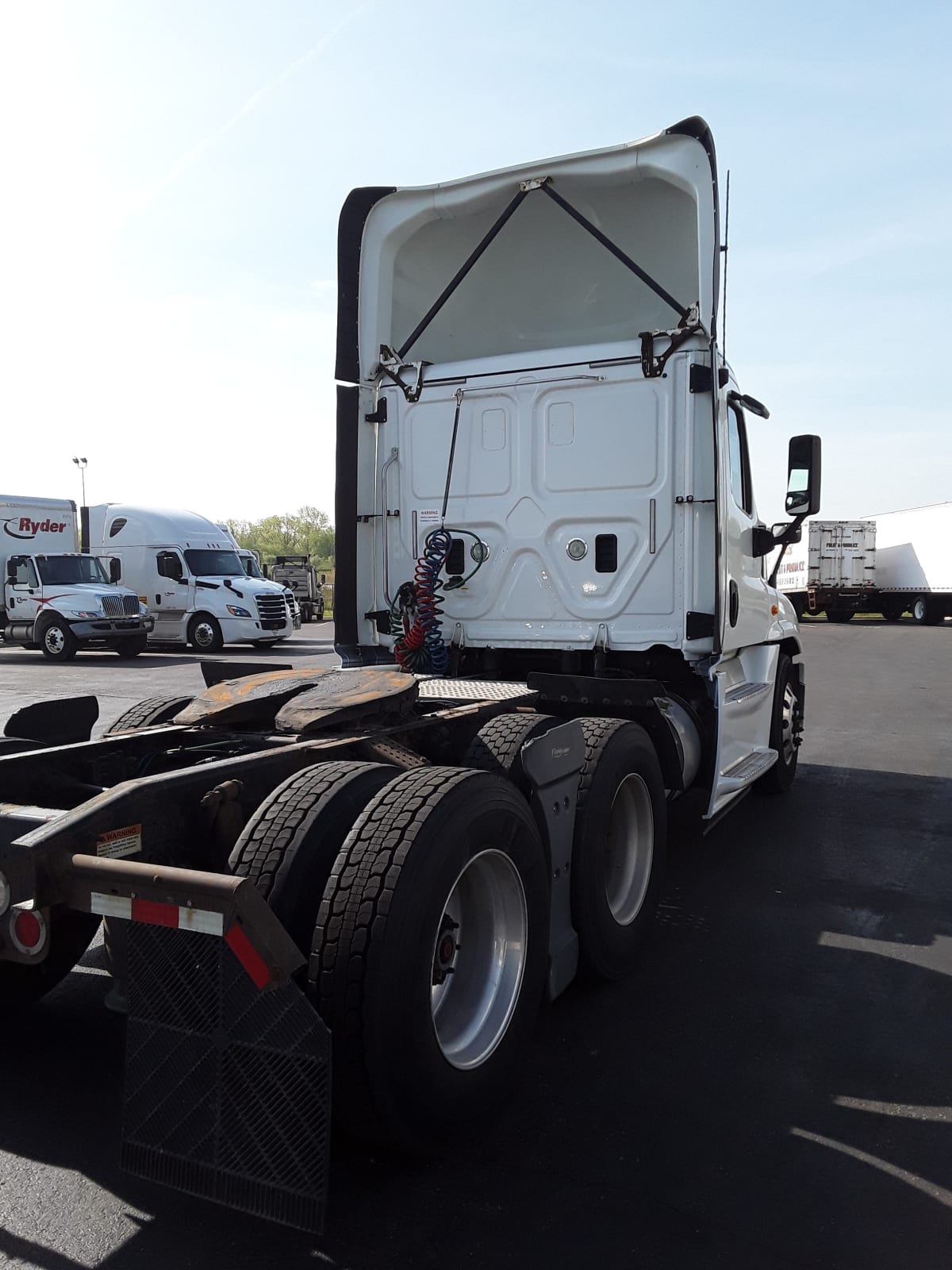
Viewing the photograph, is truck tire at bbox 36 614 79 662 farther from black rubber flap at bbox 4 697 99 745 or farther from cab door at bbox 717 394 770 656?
black rubber flap at bbox 4 697 99 745

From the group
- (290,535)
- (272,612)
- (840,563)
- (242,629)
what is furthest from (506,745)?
(290,535)

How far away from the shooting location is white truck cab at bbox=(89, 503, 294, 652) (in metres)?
22.9

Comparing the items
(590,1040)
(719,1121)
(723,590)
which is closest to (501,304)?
(723,590)

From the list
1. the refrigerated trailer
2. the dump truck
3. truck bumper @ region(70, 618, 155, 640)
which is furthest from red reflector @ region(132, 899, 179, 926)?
the dump truck

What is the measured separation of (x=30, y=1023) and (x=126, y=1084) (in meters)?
1.51

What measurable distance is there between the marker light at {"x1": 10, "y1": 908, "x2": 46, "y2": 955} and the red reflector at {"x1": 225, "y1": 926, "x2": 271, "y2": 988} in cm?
60

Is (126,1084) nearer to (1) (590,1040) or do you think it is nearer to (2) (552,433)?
(1) (590,1040)

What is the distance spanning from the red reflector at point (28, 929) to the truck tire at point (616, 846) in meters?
2.04

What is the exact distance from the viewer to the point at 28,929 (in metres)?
2.66

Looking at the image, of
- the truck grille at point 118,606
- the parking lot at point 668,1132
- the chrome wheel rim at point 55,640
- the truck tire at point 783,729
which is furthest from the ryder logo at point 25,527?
the parking lot at point 668,1132

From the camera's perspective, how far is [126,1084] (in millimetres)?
2604

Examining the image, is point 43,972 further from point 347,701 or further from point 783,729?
point 783,729

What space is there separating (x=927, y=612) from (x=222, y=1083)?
3757 centimetres

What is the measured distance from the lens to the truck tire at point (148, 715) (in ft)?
15.4
